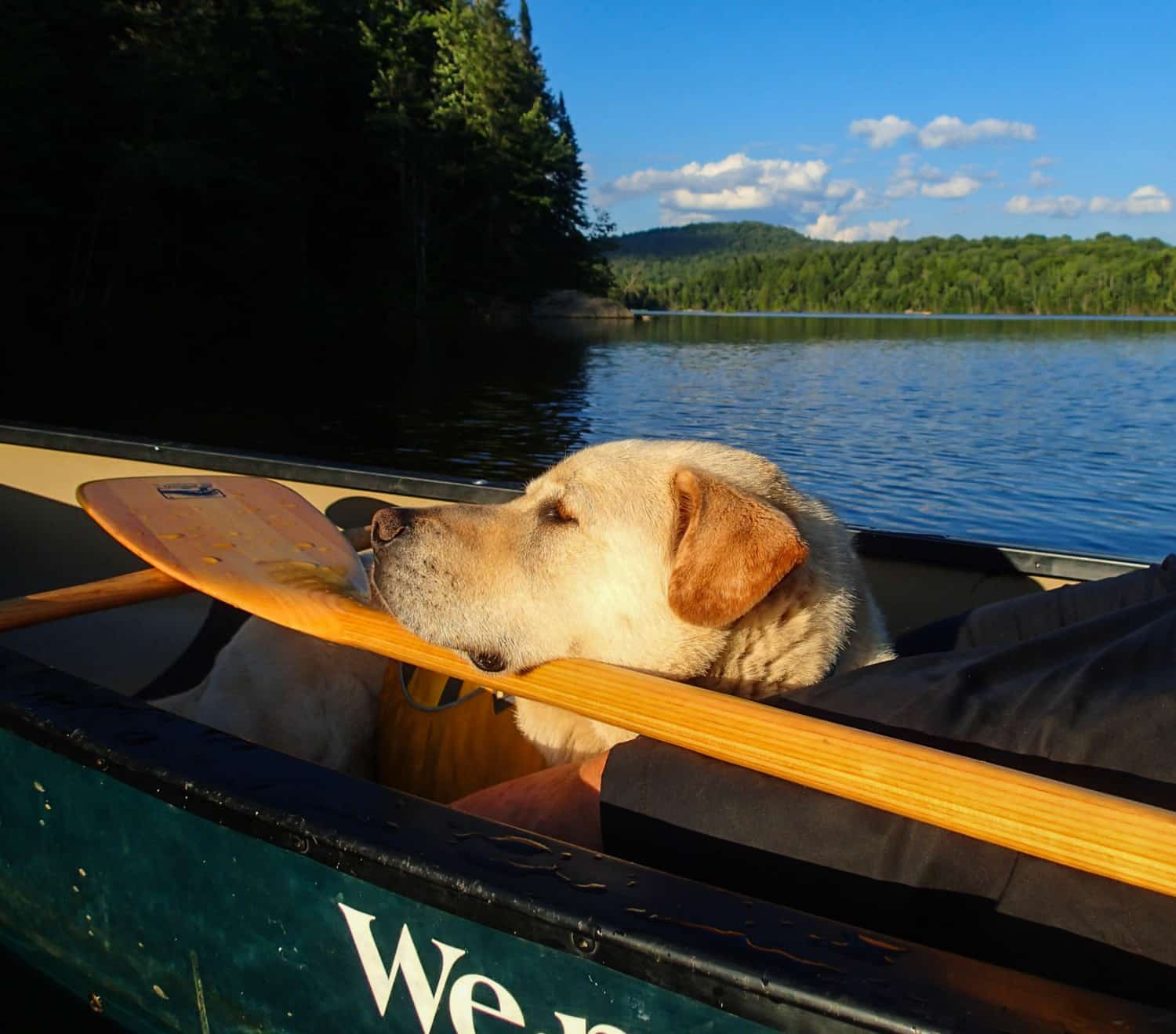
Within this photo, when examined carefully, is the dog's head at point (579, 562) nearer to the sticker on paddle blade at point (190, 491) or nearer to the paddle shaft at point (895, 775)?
the paddle shaft at point (895, 775)

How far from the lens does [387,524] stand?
95.8 inches

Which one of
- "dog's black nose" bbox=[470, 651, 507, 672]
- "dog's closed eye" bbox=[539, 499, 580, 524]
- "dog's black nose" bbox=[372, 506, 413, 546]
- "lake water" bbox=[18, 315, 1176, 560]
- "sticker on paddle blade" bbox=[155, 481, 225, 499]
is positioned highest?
→ "dog's closed eye" bbox=[539, 499, 580, 524]

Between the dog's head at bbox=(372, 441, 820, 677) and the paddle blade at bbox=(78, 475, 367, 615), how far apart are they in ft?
1.46

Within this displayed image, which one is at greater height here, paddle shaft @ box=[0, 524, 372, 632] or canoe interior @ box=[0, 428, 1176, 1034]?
paddle shaft @ box=[0, 524, 372, 632]

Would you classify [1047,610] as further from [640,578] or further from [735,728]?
[735,728]

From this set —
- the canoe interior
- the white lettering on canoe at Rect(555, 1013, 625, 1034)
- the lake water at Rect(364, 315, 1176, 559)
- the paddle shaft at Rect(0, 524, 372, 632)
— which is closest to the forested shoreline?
the lake water at Rect(364, 315, 1176, 559)

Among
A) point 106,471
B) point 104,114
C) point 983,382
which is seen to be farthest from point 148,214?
point 106,471

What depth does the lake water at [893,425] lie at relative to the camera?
11.9 metres

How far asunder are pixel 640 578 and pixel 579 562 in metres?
0.17

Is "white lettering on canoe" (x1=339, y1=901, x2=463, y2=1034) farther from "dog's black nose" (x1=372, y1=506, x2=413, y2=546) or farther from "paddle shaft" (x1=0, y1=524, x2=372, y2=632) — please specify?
"paddle shaft" (x1=0, y1=524, x2=372, y2=632)

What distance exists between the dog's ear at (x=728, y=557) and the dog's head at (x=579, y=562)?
0.02 m

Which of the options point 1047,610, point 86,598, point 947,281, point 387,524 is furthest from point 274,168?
point 947,281

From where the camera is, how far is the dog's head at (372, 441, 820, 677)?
227 centimetres

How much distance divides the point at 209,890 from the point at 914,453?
15.0 m
